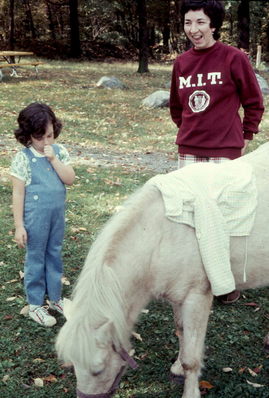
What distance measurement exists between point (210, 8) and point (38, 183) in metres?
1.65


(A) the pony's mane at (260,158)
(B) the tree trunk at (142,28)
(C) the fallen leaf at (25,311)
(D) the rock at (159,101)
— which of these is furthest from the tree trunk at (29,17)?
(A) the pony's mane at (260,158)

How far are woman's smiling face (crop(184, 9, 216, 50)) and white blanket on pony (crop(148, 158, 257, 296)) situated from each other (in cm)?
95

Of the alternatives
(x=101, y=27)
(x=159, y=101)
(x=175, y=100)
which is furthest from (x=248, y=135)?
(x=101, y=27)

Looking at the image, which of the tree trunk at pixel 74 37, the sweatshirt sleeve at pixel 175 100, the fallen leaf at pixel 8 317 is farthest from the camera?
the tree trunk at pixel 74 37

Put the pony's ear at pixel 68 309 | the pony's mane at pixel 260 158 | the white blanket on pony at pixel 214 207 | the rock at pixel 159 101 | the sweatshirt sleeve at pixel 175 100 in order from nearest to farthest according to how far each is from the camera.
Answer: the pony's ear at pixel 68 309 < the white blanket on pony at pixel 214 207 < the pony's mane at pixel 260 158 < the sweatshirt sleeve at pixel 175 100 < the rock at pixel 159 101

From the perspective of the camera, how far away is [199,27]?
124 inches

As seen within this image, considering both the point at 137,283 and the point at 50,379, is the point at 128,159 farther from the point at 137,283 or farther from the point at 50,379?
the point at 137,283

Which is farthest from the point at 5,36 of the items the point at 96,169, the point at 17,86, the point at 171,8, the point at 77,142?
the point at 96,169

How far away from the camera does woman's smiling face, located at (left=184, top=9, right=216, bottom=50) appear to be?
3143 millimetres

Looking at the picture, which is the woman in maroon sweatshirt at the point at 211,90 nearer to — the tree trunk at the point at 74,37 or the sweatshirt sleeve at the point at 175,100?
the sweatshirt sleeve at the point at 175,100

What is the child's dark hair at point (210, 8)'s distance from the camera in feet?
10.2

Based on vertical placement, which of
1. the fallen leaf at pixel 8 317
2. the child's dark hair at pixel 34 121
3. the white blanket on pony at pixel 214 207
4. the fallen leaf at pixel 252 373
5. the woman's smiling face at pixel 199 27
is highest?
the woman's smiling face at pixel 199 27

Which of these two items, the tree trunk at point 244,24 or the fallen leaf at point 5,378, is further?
the tree trunk at point 244,24

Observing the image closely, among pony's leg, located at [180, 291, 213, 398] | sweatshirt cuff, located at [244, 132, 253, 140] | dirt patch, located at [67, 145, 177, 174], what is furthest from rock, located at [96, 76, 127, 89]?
pony's leg, located at [180, 291, 213, 398]
